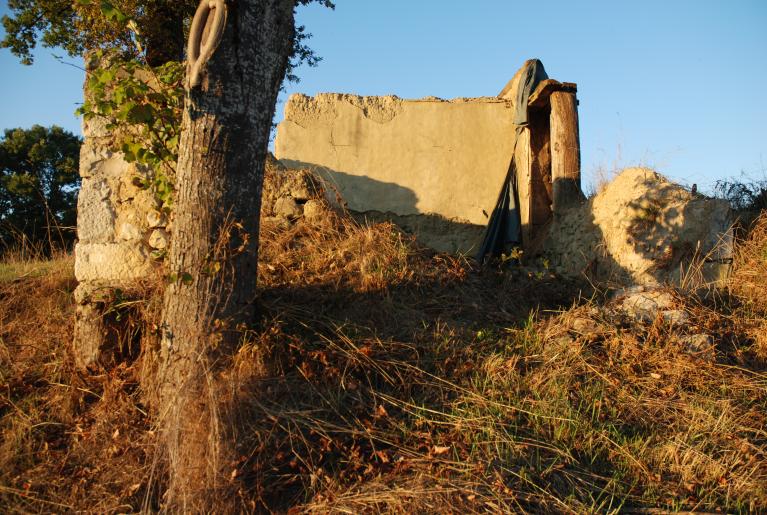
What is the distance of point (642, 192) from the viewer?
258 inches

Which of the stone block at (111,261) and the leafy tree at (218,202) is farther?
the stone block at (111,261)

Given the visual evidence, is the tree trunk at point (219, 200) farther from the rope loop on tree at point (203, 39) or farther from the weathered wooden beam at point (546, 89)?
the weathered wooden beam at point (546, 89)

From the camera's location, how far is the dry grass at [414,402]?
3.33 metres

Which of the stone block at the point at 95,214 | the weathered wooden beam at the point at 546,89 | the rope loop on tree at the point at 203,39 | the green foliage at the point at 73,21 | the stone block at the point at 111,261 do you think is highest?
the green foliage at the point at 73,21

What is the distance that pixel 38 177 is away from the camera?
1511 cm

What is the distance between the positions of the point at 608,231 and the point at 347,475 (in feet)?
14.6

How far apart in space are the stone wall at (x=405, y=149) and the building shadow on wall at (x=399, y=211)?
0.05 feet

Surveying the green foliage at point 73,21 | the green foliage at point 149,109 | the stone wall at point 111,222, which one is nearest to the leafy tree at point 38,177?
the green foliage at point 73,21

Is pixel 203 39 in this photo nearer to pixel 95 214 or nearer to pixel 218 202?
pixel 218 202

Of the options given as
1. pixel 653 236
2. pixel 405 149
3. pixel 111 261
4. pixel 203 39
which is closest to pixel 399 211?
pixel 405 149

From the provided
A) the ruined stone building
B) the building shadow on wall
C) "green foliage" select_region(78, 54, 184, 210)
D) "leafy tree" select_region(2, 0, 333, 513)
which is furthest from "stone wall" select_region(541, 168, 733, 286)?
"green foliage" select_region(78, 54, 184, 210)

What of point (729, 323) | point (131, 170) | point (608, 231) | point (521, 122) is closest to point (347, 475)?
point (131, 170)

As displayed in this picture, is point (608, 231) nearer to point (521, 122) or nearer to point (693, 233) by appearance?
point (693, 233)

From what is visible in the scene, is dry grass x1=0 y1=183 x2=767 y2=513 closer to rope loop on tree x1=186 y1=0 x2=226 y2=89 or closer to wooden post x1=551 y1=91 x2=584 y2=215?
rope loop on tree x1=186 y1=0 x2=226 y2=89
